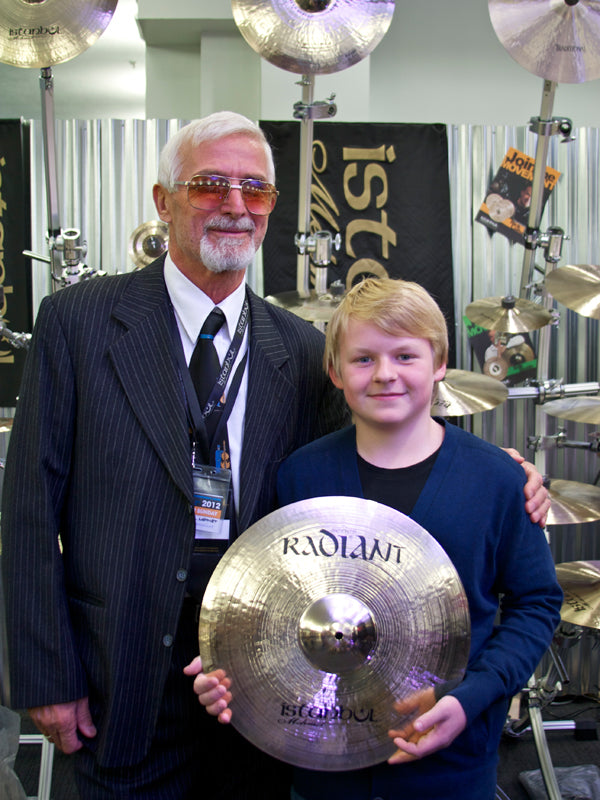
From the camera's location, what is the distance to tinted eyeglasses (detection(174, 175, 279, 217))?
1.51m

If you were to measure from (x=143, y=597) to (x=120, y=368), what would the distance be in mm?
410

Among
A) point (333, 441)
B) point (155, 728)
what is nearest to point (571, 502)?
point (333, 441)

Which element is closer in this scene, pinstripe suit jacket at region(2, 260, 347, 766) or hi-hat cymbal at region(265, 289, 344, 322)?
pinstripe suit jacket at region(2, 260, 347, 766)

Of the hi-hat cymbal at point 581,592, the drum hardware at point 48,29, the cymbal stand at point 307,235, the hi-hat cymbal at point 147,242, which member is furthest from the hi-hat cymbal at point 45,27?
the hi-hat cymbal at point 581,592

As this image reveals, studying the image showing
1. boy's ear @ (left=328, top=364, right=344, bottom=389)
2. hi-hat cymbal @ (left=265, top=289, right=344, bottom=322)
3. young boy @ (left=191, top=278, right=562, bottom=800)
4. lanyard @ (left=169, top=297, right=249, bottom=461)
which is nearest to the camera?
young boy @ (left=191, top=278, right=562, bottom=800)

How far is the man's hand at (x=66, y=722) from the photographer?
4.66 feet

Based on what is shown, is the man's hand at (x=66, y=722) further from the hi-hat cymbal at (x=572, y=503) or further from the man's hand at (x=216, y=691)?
the hi-hat cymbal at (x=572, y=503)

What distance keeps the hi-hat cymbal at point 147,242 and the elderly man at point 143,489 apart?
1.50m

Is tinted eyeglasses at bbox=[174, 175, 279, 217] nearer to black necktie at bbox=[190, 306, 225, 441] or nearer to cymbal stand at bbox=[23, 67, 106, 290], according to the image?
black necktie at bbox=[190, 306, 225, 441]

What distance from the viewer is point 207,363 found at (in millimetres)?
1521

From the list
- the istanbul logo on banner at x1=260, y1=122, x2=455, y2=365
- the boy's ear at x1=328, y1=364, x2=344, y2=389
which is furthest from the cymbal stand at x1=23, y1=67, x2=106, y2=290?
the boy's ear at x1=328, y1=364, x2=344, y2=389

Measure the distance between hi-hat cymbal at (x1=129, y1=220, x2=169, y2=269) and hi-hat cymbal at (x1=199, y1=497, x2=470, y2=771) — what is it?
208cm

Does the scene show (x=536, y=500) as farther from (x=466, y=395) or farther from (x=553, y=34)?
(x=553, y=34)

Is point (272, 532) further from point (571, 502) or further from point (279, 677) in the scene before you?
point (571, 502)
